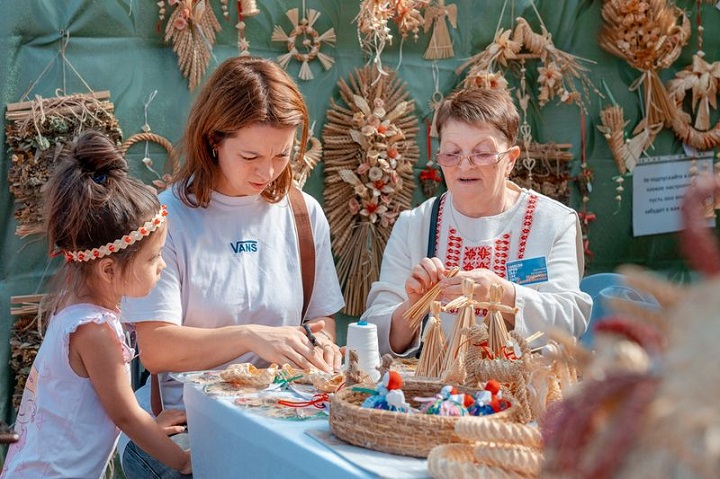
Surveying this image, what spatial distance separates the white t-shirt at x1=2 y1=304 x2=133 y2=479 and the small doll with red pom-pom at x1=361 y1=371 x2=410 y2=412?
0.83 metres

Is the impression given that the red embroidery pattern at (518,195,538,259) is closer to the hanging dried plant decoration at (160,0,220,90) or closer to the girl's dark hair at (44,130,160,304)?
the girl's dark hair at (44,130,160,304)

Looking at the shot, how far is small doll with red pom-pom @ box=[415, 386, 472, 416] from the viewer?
1.58 meters

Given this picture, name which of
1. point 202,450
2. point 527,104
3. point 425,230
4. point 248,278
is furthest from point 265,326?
point 527,104

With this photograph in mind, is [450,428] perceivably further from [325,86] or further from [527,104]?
[527,104]

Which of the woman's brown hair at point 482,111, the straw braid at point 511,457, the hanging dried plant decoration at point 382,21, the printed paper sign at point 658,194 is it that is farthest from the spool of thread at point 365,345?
the printed paper sign at point 658,194

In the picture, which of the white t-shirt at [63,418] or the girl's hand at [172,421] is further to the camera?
the girl's hand at [172,421]

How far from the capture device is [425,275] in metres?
2.36

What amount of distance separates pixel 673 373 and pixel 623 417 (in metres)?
0.06

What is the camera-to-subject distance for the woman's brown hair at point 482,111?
2.68m

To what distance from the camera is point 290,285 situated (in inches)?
107

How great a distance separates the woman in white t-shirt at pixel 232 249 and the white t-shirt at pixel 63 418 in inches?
6.4

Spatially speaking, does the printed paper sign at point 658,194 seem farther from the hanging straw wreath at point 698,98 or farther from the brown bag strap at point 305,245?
the brown bag strap at point 305,245

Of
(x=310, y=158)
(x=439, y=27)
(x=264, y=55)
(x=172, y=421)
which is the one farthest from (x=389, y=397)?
(x=439, y=27)

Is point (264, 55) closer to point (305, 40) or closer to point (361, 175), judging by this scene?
point (305, 40)
